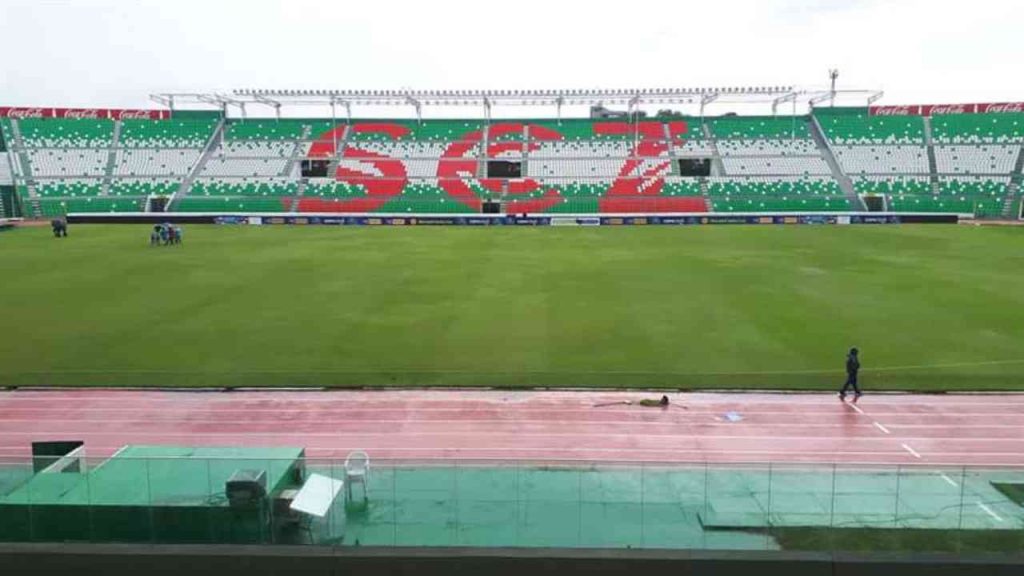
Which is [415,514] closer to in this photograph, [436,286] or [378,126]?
[436,286]

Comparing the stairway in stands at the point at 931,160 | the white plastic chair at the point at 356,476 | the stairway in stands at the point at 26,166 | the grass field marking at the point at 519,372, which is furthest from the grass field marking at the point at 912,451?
the stairway in stands at the point at 26,166

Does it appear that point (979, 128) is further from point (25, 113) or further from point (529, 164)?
point (25, 113)

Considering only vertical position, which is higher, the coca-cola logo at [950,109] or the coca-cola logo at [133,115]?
the coca-cola logo at [950,109]

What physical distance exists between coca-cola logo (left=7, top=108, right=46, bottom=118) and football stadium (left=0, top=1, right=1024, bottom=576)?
17.5 meters

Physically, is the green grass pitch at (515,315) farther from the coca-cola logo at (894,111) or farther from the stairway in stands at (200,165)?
the coca-cola logo at (894,111)

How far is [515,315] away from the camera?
25.0 m

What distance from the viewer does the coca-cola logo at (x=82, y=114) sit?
74.2 meters

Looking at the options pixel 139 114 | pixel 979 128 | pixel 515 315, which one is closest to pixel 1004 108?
pixel 979 128

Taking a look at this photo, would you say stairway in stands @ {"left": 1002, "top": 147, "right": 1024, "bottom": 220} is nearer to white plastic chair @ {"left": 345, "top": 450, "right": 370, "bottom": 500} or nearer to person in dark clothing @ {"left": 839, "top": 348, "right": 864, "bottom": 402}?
person in dark clothing @ {"left": 839, "top": 348, "right": 864, "bottom": 402}

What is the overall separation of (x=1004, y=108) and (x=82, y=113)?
91.0m

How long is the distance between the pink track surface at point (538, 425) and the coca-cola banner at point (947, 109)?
68.6 m

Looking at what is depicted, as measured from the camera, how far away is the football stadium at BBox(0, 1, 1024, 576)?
6.86 metres

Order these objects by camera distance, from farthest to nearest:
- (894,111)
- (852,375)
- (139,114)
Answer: (139,114) < (894,111) < (852,375)

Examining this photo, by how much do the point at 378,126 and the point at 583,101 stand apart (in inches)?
879
